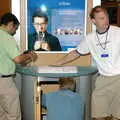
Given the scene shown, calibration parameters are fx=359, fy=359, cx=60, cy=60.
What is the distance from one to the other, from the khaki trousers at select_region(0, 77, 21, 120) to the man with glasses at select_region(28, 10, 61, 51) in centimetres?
52

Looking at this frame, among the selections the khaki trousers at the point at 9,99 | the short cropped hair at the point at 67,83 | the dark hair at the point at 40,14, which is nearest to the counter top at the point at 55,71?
the short cropped hair at the point at 67,83

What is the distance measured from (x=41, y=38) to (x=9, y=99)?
0.75 m

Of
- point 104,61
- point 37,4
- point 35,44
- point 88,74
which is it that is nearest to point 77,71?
point 88,74

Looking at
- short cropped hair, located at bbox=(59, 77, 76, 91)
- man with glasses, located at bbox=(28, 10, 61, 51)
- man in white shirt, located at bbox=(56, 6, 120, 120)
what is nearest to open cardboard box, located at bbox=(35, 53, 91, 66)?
man with glasses, located at bbox=(28, 10, 61, 51)

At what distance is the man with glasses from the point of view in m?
3.73

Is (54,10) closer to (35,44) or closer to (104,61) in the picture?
(35,44)

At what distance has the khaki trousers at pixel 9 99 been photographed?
339cm

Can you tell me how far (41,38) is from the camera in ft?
12.4

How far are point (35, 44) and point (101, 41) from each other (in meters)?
0.78

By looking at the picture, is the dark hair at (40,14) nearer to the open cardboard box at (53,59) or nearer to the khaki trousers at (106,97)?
the open cardboard box at (53,59)

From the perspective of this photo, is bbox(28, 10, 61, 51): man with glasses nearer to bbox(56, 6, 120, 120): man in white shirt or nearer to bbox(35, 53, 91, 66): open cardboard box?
bbox(35, 53, 91, 66): open cardboard box

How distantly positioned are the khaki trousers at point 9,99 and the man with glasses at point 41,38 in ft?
1.70

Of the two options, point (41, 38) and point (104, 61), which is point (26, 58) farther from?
point (104, 61)

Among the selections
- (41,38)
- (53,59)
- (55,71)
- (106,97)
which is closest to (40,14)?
(41,38)
